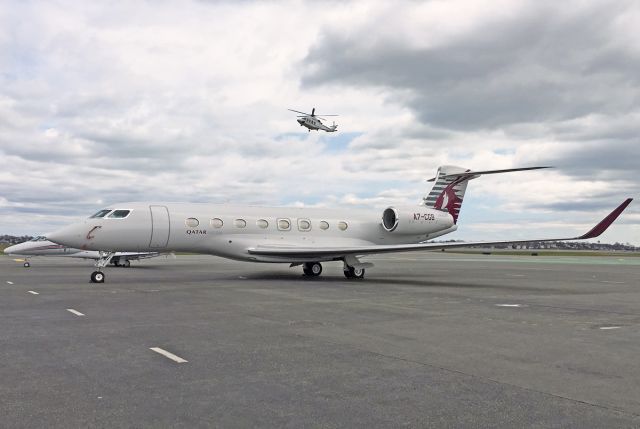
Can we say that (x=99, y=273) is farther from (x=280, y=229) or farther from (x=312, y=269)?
(x=312, y=269)

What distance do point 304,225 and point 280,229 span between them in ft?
3.98

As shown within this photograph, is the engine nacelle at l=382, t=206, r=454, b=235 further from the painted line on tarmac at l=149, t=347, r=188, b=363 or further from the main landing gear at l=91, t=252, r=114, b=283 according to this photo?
the painted line on tarmac at l=149, t=347, r=188, b=363

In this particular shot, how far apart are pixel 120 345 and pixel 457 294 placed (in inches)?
433

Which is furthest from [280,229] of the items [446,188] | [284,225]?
[446,188]

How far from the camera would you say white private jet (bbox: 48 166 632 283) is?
63.1 ft

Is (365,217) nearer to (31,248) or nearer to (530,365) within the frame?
(530,365)

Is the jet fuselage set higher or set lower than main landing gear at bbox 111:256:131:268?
higher

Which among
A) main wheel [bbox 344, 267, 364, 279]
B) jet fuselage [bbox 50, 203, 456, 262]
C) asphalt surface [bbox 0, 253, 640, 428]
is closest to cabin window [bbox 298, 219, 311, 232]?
jet fuselage [bbox 50, 203, 456, 262]

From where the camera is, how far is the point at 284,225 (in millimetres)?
22828

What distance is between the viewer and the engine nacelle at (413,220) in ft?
81.4

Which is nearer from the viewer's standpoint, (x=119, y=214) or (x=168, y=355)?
(x=168, y=355)

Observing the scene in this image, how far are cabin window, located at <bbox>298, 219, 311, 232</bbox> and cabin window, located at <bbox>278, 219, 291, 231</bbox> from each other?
0.55 m

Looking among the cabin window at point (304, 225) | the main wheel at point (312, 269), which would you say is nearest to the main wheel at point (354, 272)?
the main wheel at point (312, 269)

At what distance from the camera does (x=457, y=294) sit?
1609cm
